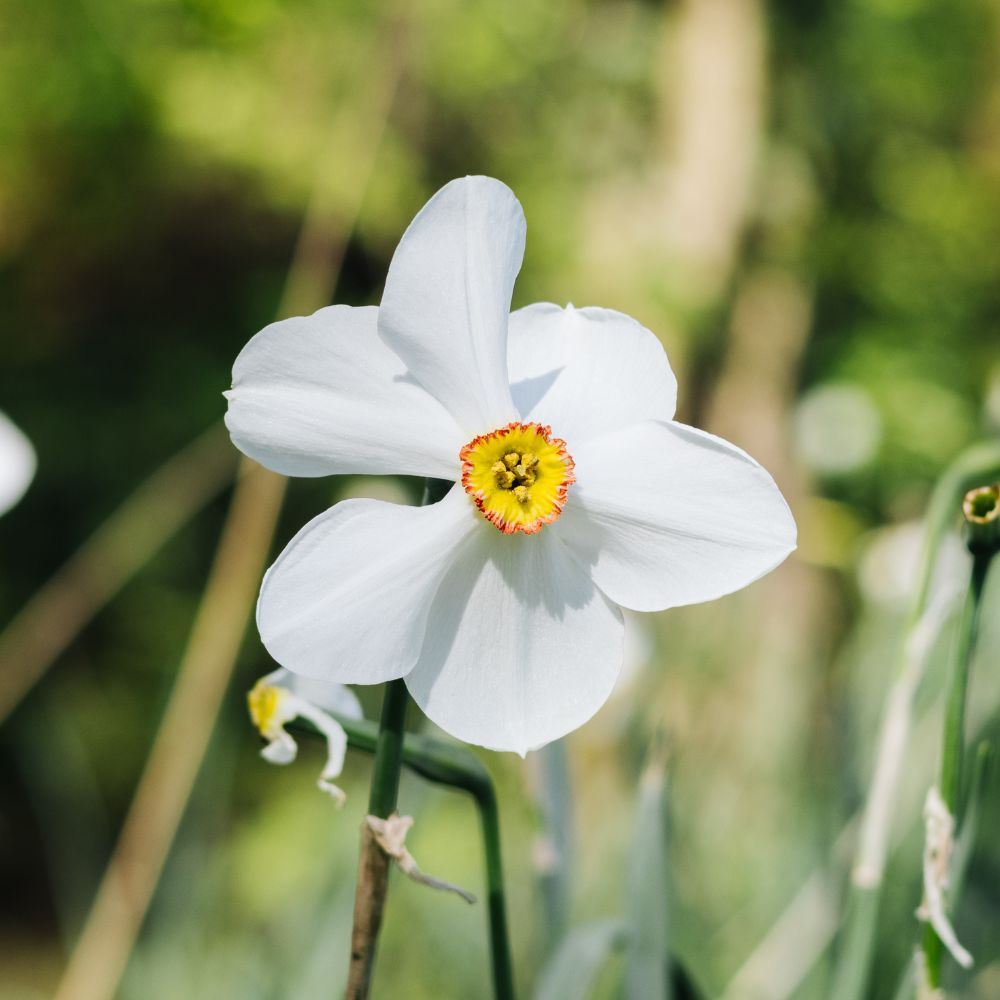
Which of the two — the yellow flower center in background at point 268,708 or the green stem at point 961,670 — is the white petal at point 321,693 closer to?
the yellow flower center in background at point 268,708

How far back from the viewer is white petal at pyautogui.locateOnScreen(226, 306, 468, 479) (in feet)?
0.78

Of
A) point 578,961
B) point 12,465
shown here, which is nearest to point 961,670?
point 578,961

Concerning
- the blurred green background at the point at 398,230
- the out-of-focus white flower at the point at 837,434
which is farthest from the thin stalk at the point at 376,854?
the blurred green background at the point at 398,230

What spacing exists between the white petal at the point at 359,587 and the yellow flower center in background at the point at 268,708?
42 millimetres

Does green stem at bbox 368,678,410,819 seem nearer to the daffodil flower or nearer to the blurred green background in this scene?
the daffodil flower

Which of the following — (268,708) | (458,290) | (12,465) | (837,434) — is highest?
(458,290)

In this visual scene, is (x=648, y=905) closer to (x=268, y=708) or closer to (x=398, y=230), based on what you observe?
(x=268, y=708)

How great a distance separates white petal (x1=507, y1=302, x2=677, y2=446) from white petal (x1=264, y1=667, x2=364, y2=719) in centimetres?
10

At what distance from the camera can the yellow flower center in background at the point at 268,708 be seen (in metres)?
0.27

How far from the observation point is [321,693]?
299 millimetres

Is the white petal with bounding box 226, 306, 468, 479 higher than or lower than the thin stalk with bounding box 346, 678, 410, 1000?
higher

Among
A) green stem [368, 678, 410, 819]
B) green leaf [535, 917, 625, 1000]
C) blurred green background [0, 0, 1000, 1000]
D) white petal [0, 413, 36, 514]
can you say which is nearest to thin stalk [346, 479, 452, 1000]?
green stem [368, 678, 410, 819]

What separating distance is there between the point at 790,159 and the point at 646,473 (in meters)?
3.02

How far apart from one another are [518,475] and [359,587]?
0.05 m
